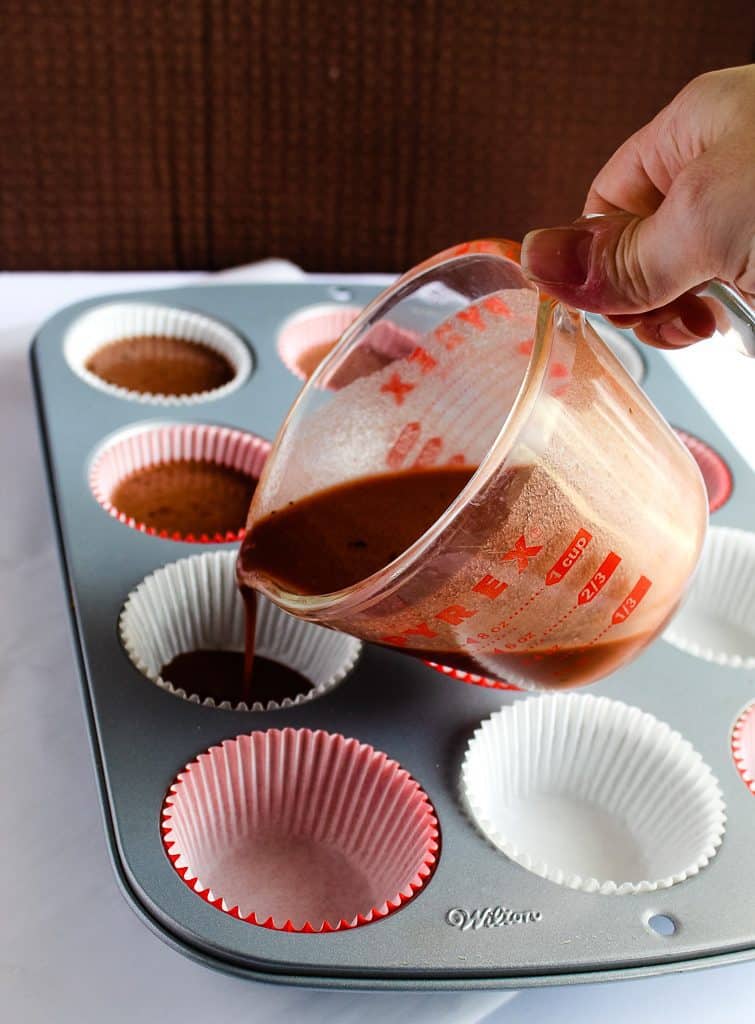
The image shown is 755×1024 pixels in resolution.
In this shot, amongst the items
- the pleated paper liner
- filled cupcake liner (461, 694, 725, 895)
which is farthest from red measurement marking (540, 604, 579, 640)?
the pleated paper liner

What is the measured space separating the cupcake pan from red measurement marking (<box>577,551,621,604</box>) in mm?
182

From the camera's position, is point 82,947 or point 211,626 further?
point 211,626

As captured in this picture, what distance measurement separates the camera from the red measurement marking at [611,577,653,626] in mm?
717

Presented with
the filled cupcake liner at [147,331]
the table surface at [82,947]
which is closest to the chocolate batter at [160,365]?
the filled cupcake liner at [147,331]

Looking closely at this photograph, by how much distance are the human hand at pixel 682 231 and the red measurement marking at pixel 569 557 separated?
0.44ft

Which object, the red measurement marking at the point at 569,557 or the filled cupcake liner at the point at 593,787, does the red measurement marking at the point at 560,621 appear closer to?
the red measurement marking at the point at 569,557

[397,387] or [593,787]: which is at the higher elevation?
[397,387]

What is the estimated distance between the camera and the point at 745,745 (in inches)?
34.6

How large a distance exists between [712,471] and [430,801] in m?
0.51

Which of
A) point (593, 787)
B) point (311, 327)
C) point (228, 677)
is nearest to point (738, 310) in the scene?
point (593, 787)

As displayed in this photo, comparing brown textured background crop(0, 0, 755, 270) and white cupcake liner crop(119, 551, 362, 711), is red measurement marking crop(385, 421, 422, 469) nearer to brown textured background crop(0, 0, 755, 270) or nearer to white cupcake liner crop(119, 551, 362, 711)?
white cupcake liner crop(119, 551, 362, 711)

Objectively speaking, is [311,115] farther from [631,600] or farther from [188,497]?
[631,600]

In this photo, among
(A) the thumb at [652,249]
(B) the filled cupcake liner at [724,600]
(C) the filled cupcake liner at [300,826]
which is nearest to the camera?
(A) the thumb at [652,249]

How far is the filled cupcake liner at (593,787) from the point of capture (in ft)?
2.71
